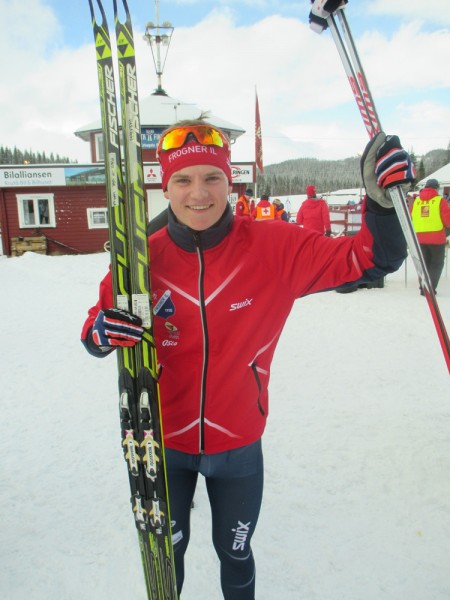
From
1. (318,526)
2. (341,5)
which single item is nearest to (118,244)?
(341,5)

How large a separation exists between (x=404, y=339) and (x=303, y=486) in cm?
356

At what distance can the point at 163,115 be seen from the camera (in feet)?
73.0

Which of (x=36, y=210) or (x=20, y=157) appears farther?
(x=20, y=157)

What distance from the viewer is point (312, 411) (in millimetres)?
3984

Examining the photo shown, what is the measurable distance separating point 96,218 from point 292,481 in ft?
54.8

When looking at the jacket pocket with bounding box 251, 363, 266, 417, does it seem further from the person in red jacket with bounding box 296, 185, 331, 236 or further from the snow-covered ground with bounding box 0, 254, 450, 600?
the person in red jacket with bounding box 296, 185, 331, 236

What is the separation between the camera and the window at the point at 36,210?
56.4ft

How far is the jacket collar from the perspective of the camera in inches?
64.7

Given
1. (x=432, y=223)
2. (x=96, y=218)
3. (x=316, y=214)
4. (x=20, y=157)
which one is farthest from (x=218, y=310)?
(x=20, y=157)

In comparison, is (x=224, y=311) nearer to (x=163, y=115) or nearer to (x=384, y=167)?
(x=384, y=167)

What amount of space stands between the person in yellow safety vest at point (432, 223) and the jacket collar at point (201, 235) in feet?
23.7

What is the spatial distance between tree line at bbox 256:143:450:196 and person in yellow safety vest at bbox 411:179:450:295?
68.7 meters

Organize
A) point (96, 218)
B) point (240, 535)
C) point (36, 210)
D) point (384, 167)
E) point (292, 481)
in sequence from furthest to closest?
point (96, 218)
point (36, 210)
point (292, 481)
point (240, 535)
point (384, 167)

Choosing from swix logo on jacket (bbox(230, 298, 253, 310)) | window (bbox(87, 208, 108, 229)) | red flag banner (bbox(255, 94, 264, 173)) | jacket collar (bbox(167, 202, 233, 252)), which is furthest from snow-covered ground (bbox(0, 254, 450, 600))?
red flag banner (bbox(255, 94, 264, 173))
